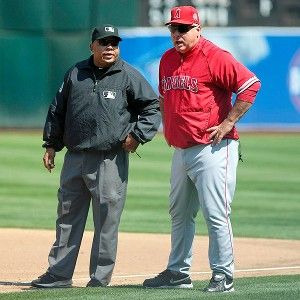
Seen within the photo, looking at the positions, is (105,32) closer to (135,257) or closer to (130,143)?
(130,143)

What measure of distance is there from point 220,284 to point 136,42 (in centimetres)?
1662

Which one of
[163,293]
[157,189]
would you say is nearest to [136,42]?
[157,189]

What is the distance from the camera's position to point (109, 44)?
24.7ft

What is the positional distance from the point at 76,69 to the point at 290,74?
16846mm

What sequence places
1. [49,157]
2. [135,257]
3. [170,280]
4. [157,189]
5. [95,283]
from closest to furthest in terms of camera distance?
1. [170,280]
2. [95,283]
3. [49,157]
4. [135,257]
5. [157,189]

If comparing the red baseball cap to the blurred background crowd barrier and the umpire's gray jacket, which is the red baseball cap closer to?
the umpire's gray jacket

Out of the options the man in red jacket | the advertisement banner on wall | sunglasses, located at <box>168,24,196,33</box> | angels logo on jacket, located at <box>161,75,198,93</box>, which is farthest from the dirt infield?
the advertisement banner on wall

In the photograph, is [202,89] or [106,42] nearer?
[202,89]

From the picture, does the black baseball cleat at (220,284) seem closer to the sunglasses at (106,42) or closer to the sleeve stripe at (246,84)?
the sleeve stripe at (246,84)

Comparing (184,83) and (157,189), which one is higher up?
(184,83)

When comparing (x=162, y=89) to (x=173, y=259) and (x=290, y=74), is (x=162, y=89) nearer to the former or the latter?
(x=173, y=259)

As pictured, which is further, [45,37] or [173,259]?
[45,37]

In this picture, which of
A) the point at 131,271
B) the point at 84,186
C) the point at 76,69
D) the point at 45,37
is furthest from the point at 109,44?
the point at 45,37

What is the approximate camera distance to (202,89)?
23.4 ft
